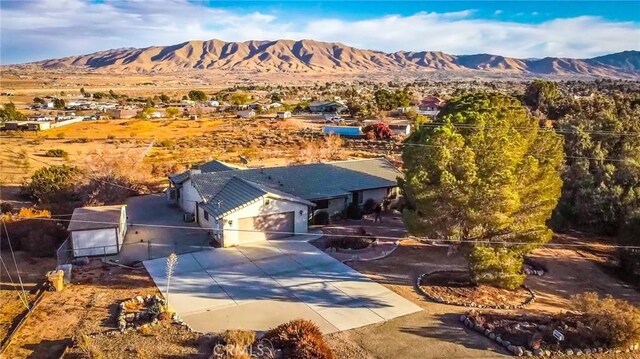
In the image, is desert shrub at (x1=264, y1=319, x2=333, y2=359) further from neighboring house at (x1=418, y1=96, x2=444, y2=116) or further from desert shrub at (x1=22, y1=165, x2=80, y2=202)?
neighboring house at (x1=418, y1=96, x2=444, y2=116)

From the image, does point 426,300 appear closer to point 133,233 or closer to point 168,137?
point 133,233

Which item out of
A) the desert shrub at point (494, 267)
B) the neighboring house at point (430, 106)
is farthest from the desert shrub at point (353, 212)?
the neighboring house at point (430, 106)

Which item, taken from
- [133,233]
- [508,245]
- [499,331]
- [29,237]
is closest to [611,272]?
[508,245]

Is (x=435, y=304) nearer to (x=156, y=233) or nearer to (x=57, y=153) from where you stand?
(x=156, y=233)

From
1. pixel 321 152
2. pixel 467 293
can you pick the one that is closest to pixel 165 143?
pixel 321 152

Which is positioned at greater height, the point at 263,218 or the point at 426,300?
the point at 263,218

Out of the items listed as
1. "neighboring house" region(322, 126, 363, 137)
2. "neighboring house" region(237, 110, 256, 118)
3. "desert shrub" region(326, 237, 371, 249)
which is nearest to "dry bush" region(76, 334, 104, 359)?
"desert shrub" region(326, 237, 371, 249)
